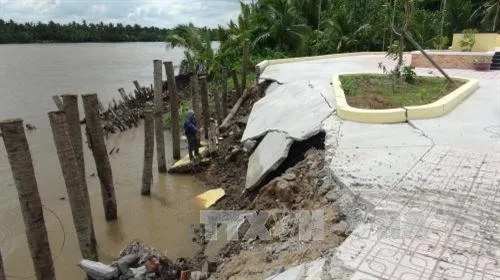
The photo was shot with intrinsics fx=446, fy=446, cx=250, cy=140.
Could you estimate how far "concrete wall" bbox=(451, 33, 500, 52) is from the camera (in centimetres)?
1662

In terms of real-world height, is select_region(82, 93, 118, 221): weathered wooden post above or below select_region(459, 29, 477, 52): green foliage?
below

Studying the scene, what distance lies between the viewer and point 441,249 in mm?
4078

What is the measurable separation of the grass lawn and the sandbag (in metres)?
5.44

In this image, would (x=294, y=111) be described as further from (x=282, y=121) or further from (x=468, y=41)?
(x=468, y=41)

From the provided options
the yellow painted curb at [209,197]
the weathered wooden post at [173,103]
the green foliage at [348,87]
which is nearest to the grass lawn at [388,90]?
the green foliage at [348,87]

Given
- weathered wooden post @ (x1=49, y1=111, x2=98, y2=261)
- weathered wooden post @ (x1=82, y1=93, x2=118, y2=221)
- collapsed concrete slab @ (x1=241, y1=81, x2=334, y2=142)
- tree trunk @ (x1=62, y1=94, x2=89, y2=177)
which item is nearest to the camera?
weathered wooden post @ (x1=49, y1=111, x2=98, y2=261)

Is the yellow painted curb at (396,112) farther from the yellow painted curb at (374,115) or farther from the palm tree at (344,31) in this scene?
the palm tree at (344,31)

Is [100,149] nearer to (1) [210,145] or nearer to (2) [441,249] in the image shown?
(1) [210,145]

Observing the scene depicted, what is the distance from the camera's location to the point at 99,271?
6137 mm

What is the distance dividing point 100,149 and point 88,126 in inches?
18.1

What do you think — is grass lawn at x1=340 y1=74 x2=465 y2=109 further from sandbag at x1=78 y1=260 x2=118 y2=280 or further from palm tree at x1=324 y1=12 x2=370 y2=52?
palm tree at x1=324 y1=12 x2=370 y2=52

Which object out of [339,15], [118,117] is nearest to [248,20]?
[339,15]

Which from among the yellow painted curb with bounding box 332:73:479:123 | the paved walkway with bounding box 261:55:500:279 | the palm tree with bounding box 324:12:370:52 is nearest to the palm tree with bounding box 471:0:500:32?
the palm tree with bounding box 324:12:370:52

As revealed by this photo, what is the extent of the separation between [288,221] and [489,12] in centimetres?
2689
